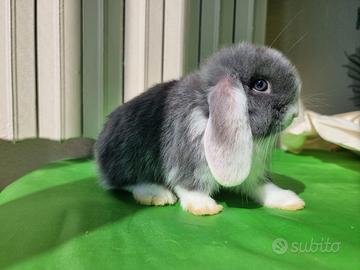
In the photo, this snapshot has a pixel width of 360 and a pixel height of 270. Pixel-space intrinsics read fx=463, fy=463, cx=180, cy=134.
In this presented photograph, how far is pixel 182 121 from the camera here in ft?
2.89

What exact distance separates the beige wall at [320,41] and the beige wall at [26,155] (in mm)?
774

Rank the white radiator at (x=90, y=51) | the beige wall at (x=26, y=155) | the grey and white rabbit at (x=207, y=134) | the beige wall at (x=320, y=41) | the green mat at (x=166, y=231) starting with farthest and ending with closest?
the beige wall at (x=320, y=41), the beige wall at (x=26, y=155), the white radiator at (x=90, y=51), the grey and white rabbit at (x=207, y=134), the green mat at (x=166, y=231)

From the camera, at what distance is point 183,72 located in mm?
1368

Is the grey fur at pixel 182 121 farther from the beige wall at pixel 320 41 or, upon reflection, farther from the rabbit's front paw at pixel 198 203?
the beige wall at pixel 320 41

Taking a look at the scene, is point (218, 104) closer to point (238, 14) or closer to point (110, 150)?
point (110, 150)

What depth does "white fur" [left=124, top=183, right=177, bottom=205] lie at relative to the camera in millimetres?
918

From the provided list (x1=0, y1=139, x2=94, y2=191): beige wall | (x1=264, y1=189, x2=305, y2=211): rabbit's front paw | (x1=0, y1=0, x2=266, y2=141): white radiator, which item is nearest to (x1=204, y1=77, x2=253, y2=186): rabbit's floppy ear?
(x1=264, y1=189, x2=305, y2=211): rabbit's front paw

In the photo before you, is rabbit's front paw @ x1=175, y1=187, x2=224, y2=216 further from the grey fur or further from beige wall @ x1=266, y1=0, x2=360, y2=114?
beige wall @ x1=266, y1=0, x2=360, y2=114

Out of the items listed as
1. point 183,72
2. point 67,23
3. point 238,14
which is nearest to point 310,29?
point 238,14

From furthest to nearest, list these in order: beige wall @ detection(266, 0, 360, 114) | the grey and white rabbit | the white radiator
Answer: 1. beige wall @ detection(266, 0, 360, 114)
2. the white radiator
3. the grey and white rabbit

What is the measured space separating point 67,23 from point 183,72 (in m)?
0.35

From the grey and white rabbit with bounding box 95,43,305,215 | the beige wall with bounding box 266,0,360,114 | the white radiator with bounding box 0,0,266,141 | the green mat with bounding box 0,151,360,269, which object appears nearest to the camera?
the green mat with bounding box 0,151,360,269

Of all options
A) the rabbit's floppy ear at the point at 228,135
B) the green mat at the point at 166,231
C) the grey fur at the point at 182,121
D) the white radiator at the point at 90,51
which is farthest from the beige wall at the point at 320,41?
the rabbit's floppy ear at the point at 228,135

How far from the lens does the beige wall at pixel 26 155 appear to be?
57.1 inches
